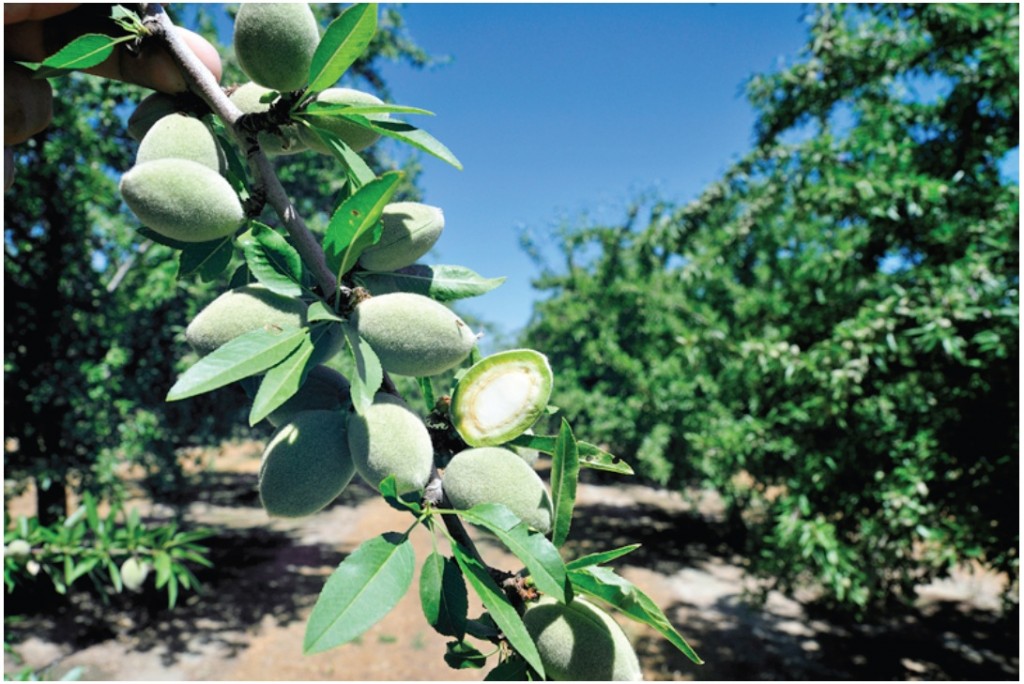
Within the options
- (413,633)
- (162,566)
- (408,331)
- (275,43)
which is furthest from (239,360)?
(413,633)

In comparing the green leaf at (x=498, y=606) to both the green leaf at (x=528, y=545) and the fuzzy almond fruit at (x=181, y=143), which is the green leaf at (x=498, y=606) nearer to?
the green leaf at (x=528, y=545)

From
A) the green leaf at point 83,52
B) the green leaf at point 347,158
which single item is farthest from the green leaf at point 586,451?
the green leaf at point 83,52

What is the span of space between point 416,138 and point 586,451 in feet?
1.37

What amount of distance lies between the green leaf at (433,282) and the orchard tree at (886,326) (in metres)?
2.74

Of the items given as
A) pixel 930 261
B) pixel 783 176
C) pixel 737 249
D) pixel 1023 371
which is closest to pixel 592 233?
pixel 737 249

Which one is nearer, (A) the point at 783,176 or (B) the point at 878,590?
(B) the point at 878,590

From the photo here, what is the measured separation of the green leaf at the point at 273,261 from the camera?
0.62 meters

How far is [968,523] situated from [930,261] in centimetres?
134

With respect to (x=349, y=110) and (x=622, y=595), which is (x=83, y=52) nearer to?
(x=349, y=110)

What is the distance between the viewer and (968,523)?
3.01 metres

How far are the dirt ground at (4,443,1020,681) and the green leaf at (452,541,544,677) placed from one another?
164 inches

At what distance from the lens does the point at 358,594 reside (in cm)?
53

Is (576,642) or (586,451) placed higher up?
(586,451)

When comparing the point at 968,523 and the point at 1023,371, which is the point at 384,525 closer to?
the point at 968,523
